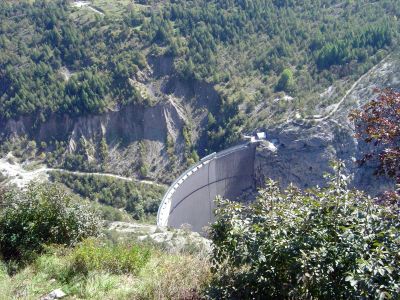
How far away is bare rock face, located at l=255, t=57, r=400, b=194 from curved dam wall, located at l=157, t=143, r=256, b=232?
4.18 ft

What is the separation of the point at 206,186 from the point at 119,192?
8.75 m

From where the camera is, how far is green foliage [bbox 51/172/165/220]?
1617 inches

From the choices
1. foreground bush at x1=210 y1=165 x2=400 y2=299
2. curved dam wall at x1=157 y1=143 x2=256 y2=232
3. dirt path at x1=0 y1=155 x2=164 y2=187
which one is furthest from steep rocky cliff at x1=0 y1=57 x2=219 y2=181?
foreground bush at x1=210 y1=165 x2=400 y2=299

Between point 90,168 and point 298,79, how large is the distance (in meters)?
21.6

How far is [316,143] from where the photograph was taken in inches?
1529

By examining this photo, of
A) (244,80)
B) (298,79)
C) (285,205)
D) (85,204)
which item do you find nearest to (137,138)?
(244,80)

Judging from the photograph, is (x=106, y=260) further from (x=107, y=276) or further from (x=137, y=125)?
(x=137, y=125)

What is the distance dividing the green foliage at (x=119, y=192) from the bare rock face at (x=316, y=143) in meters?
9.52

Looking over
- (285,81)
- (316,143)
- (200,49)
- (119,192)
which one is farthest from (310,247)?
(200,49)

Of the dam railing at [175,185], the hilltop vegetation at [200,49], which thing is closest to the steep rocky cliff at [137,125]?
the hilltop vegetation at [200,49]

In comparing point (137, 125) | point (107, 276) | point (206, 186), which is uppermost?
point (137, 125)

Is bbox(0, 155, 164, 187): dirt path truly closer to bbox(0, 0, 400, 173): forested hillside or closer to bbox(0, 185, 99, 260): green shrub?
bbox(0, 0, 400, 173): forested hillside

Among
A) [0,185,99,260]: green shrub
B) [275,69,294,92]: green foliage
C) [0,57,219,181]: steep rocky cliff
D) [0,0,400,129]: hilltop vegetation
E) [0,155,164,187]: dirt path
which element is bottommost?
[0,155,164,187]: dirt path

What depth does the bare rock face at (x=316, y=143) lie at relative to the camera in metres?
38.1
